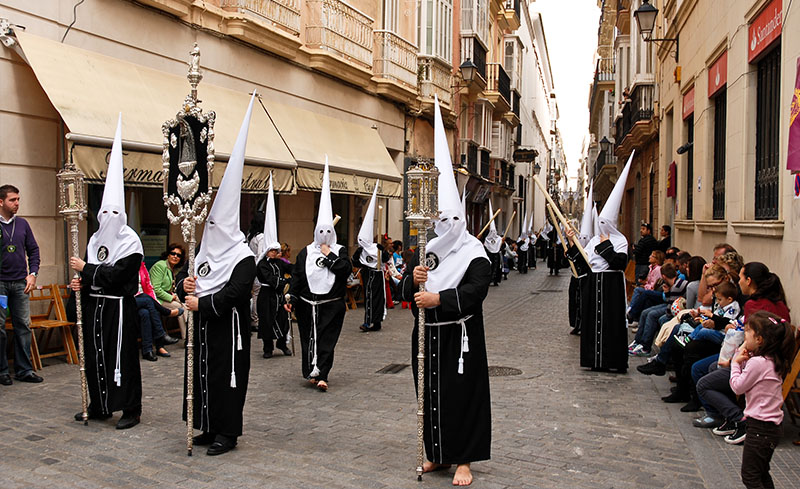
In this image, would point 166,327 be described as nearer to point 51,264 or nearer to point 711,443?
point 51,264

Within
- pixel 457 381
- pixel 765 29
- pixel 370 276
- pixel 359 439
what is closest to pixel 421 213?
pixel 457 381

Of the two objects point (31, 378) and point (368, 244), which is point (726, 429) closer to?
point (31, 378)

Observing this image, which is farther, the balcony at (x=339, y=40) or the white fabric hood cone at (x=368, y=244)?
the balcony at (x=339, y=40)

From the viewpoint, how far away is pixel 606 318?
10062 millimetres

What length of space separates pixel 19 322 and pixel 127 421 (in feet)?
9.49

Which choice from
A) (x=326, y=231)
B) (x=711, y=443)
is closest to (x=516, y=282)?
(x=326, y=231)

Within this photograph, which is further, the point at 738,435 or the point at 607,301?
the point at 607,301

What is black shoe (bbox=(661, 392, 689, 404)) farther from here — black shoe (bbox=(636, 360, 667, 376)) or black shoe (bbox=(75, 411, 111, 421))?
black shoe (bbox=(75, 411, 111, 421))

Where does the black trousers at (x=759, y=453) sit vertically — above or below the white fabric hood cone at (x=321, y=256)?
below

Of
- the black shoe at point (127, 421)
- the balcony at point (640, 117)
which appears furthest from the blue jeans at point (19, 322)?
the balcony at point (640, 117)

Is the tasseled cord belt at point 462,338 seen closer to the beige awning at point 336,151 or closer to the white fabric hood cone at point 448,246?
the white fabric hood cone at point 448,246

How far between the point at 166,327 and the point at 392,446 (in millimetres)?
6530

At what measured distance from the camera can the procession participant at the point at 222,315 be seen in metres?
6.21

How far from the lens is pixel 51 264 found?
10.5 metres
